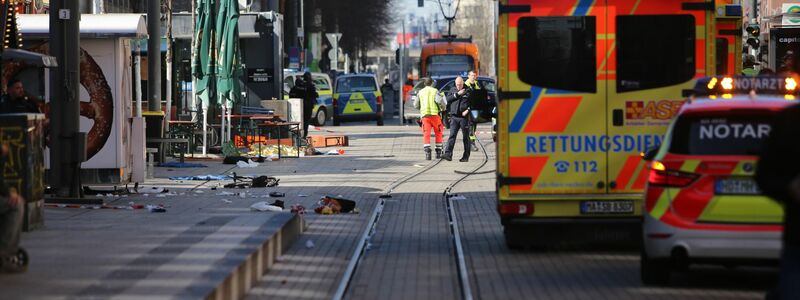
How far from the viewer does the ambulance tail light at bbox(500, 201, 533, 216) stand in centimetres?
1433

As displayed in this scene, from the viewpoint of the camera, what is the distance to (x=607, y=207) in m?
14.3

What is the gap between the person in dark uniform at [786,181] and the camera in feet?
24.8

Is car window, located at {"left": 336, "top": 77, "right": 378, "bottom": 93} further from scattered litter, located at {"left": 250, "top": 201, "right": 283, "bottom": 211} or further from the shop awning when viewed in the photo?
scattered litter, located at {"left": 250, "top": 201, "right": 283, "bottom": 211}

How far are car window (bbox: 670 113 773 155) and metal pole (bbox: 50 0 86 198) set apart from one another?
940 cm

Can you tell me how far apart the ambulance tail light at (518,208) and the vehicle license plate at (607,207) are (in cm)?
48

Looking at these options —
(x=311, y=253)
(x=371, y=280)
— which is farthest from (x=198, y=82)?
(x=371, y=280)

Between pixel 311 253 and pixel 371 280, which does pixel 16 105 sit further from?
pixel 371 280

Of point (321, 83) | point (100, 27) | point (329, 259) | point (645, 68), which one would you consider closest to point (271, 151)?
point (100, 27)

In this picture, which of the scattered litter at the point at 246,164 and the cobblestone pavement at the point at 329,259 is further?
the scattered litter at the point at 246,164

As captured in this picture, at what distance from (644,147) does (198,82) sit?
1824 cm

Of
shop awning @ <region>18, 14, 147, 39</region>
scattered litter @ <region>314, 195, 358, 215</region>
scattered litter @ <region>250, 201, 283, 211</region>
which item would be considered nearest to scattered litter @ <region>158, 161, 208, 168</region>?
shop awning @ <region>18, 14, 147, 39</region>

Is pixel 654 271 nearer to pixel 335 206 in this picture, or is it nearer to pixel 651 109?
pixel 651 109

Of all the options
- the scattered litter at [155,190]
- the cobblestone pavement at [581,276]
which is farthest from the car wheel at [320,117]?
the cobblestone pavement at [581,276]

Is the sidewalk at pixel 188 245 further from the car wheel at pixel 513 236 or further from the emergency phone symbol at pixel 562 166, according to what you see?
the emergency phone symbol at pixel 562 166
